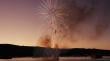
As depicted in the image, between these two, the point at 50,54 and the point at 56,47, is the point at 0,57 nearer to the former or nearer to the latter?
the point at 50,54

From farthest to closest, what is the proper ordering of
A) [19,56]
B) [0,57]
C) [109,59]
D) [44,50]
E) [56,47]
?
1. [19,56]
2. [0,57]
3. [109,59]
4. [44,50]
5. [56,47]

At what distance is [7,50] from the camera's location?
2686 centimetres

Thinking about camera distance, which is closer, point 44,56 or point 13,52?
point 44,56

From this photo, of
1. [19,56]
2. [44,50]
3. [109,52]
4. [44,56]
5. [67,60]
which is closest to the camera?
[44,50]

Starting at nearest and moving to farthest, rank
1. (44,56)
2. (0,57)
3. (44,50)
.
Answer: (44,50) < (44,56) < (0,57)

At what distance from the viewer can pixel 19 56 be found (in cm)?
2655

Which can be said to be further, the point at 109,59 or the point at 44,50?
the point at 109,59

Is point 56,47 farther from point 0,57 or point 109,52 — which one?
point 0,57

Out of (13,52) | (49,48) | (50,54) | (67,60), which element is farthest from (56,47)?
(67,60)

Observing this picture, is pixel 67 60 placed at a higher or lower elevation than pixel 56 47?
lower

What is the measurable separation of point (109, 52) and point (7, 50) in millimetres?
11607

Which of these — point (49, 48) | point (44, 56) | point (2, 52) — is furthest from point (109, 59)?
point (2, 52)

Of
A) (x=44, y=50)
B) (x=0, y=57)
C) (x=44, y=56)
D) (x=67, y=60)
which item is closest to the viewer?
(x=44, y=50)

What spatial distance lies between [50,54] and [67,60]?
36.5 ft
